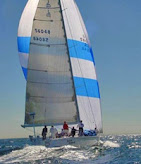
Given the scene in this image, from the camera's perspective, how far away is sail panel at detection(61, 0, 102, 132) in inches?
938

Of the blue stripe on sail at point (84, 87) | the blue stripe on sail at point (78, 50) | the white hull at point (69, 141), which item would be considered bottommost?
the white hull at point (69, 141)

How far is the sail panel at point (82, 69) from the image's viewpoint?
23.8 meters

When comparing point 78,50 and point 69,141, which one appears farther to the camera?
point 78,50

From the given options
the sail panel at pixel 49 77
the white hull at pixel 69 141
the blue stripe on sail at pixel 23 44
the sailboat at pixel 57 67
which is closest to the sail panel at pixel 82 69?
the sailboat at pixel 57 67

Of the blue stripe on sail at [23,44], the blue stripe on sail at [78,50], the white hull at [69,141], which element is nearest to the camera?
the white hull at [69,141]

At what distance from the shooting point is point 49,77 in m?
23.0

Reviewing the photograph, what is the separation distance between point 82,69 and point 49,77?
2.87 m

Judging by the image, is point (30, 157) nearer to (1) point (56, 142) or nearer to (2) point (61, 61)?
(1) point (56, 142)

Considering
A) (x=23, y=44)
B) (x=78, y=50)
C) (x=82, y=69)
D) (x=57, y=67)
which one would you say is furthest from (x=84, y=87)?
(x=23, y=44)

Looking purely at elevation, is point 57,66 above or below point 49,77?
above

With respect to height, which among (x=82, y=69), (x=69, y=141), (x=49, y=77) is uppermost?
(x=82, y=69)

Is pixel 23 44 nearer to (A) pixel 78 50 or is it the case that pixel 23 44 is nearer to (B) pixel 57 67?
(B) pixel 57 67

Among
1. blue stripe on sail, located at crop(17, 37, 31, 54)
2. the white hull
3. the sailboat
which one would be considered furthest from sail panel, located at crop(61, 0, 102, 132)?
blue stripe on sail, located at crop(17, 37, 31, 54)

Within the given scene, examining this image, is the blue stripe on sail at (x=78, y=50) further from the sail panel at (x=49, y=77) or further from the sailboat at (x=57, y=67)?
the sail panel at (x=49, y=77)
